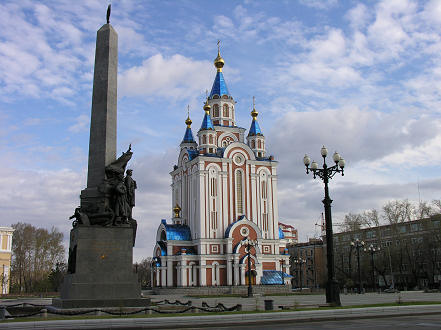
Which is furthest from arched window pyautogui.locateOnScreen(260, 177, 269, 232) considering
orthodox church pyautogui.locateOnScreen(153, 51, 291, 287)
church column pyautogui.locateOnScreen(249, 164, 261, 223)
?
church column pyautogui.locateOnScreen(249, 164, 261, 223)

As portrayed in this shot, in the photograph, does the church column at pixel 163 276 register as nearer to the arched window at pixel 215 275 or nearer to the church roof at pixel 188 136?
the arched window at pixel 215 275

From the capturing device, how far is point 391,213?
5600 centimetres

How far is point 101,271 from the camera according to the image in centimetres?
1457

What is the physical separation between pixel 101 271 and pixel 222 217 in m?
38.9

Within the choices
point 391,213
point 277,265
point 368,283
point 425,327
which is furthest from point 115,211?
point 368,283

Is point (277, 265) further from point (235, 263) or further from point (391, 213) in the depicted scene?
point (391, 213)

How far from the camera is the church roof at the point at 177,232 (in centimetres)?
5347

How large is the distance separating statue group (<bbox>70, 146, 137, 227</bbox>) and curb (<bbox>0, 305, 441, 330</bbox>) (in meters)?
3.95

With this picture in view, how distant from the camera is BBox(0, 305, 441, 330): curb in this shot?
37.7 ft

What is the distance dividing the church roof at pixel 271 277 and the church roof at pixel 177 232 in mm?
9468

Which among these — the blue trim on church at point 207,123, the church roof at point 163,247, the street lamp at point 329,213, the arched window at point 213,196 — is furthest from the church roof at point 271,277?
the street lamp at point 329,213

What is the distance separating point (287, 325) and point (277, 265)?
4240 cm

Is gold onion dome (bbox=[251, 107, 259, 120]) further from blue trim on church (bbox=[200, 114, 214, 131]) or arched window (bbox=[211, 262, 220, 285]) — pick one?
arched window (bbox=[211, 262, 220, 285])

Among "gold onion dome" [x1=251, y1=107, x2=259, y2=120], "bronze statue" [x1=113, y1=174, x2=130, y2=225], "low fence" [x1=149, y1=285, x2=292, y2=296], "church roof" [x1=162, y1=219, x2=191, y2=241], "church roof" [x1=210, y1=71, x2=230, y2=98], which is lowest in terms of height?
"low fence" [x1=149, y1=285, x2=292, y2=296]
